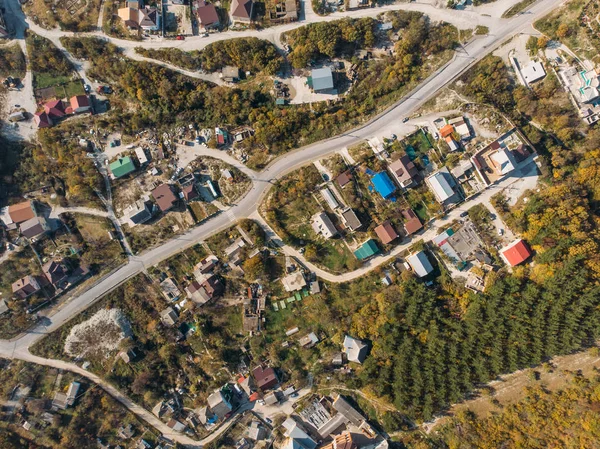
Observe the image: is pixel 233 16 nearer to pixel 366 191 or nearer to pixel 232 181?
pixel 232 181

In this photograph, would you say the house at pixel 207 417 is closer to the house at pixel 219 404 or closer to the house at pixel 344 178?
the house at pixel 219 404

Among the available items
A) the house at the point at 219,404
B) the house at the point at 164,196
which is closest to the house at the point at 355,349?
the house at the point at 219,404

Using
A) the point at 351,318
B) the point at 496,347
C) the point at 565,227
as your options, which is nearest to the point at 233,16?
the point at 351,318

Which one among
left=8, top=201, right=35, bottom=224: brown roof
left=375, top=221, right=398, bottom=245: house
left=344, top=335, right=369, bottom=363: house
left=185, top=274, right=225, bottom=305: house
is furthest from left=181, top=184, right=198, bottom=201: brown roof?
left=344, top=335, right=369, bottom=363: house

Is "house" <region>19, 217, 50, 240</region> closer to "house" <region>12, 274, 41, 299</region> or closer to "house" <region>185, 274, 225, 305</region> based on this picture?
"house" <region>12, 274, 41, 299</region>

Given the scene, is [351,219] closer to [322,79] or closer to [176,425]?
[322,79]

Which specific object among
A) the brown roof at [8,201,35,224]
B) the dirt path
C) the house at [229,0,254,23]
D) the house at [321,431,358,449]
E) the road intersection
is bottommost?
the dirt path
